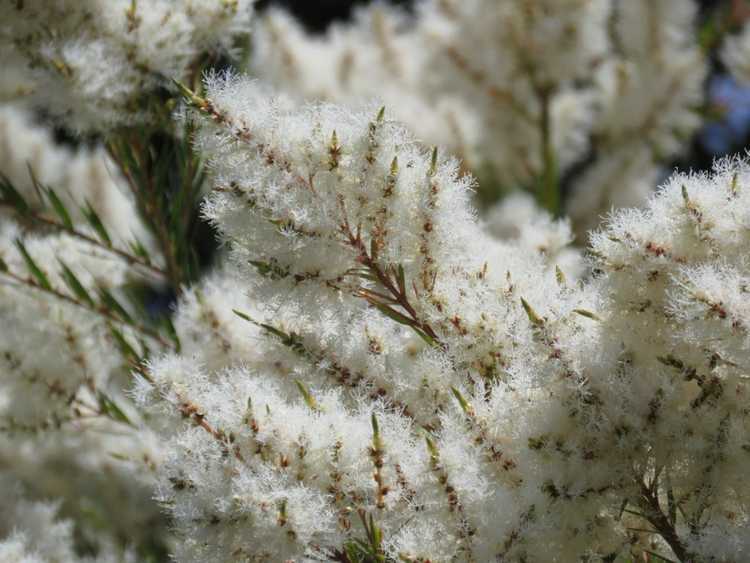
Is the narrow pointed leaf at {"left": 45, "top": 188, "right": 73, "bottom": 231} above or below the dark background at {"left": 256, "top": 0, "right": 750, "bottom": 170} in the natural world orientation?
below

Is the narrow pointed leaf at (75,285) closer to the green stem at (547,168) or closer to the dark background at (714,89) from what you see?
the green stem at (547,168)

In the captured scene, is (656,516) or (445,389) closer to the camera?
(656,516)

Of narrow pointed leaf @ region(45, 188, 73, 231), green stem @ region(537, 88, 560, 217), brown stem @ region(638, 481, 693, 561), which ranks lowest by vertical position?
narrow pointed leaf @ region(45, 188, 73, 231)

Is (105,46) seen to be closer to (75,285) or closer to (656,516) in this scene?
(75,285)

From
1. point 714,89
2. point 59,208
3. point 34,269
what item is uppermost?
point 714,89

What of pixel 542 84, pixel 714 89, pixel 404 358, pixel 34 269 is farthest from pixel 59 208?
pixel 714 89

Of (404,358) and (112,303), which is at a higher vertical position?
(404,358)

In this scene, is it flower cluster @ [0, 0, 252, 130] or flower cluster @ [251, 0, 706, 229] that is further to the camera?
flower cluster @ [251, 0, 706, 229]

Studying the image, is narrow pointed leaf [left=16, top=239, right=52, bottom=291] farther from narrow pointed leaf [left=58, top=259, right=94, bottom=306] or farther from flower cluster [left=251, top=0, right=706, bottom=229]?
flower cluster [left=251, top=0, right=706, bottom=229]

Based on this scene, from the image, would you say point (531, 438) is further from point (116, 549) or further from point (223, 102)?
point (116, 549)

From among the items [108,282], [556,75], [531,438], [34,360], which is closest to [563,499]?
[531,438]

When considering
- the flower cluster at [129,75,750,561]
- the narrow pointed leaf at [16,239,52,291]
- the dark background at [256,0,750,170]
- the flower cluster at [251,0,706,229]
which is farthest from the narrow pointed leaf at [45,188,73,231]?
the dark background at [256,0,750,170]
